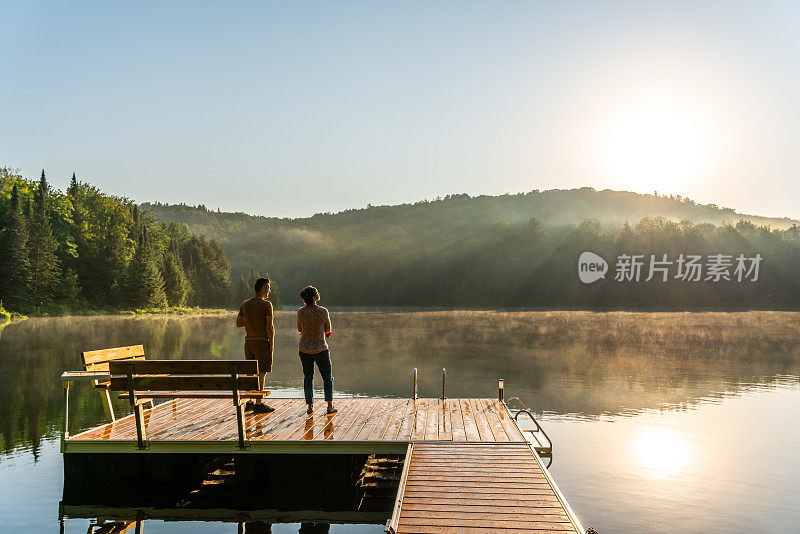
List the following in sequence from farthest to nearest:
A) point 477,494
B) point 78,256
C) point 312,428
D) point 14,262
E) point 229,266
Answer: point 229,266
point 78,256
point 14,262
point 312,428
point 477,494

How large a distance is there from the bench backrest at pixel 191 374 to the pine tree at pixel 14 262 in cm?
7593

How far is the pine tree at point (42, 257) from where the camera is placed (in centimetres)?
8019

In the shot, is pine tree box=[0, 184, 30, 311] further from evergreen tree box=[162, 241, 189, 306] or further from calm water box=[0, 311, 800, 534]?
calm water box=[0, 311, 800, 534]

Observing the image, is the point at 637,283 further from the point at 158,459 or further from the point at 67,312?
the point at 158,459

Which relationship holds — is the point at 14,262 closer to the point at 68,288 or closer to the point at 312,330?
the point at 68,288

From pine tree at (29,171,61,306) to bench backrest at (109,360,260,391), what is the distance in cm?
7812

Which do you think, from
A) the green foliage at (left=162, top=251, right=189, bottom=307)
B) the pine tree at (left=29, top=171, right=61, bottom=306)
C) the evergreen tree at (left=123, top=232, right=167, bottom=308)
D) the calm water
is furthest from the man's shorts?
the green foliage at (left=162, top=251, right=189, bottom=307)

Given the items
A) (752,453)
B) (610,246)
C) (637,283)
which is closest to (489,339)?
(752,453)

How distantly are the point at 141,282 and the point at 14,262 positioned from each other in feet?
66.5

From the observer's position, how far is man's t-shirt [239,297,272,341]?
11.7 metres

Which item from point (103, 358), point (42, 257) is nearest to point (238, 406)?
point (103, 358)

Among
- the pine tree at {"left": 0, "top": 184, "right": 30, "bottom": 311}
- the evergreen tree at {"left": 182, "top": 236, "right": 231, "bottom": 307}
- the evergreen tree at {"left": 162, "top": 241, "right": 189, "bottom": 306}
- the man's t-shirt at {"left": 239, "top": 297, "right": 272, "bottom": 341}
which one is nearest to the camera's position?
the man's t-shirt at {"left": 239, "top": 297, "right": 272, "bottom": 341}

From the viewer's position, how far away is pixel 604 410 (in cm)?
1891

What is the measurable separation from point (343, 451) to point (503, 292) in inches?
6291
